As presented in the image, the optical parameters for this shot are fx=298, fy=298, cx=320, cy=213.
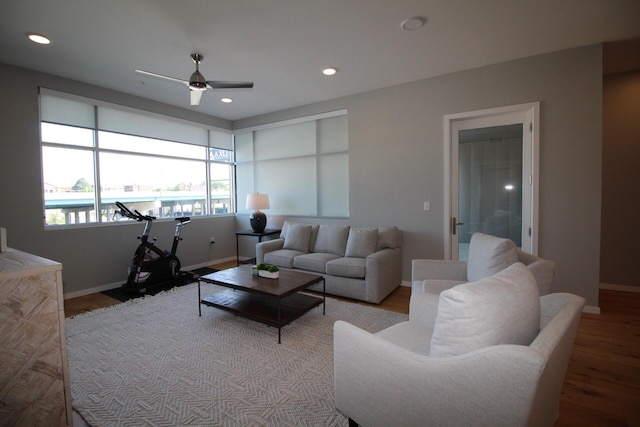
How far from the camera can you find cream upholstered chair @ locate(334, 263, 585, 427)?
0.98m

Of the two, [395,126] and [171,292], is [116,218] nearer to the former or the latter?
[171,292]

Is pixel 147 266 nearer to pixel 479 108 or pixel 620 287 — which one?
pixel 479 108

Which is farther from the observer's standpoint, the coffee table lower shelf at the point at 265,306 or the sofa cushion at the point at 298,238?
the sofa cushion at the point at 298,238

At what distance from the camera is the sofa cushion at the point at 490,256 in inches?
83.7

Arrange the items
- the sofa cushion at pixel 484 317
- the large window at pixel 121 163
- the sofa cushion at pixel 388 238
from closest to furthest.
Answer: the sofa cushion at pixel 484 317
the large window at pixel 121 163
the sofa cushion at pixel 388 238

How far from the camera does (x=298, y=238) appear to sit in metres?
4.73

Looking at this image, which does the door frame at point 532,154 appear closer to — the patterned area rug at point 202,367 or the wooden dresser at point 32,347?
the patterned area rug at point 202,367

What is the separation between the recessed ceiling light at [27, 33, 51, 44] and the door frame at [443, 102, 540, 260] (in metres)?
4.46

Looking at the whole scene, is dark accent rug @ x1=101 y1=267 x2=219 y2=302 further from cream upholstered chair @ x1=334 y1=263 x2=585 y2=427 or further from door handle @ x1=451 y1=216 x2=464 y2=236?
door handle @ x1=451 y1=216 x2=464 y2=236

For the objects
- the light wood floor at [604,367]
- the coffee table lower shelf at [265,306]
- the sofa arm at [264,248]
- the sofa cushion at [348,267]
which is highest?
the sofa arm at [264,248]

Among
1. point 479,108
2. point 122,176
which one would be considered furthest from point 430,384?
point 122,176

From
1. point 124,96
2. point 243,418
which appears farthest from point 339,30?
point 124,96

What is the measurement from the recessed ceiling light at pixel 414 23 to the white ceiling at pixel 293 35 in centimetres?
6

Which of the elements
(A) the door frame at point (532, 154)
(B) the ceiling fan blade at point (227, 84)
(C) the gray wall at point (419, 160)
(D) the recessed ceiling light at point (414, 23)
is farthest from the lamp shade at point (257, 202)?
(D) the recessed ceiling light at point (414, 23)
